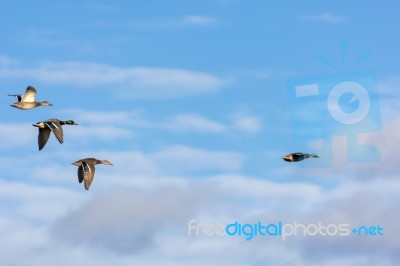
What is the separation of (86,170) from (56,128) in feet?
13.7

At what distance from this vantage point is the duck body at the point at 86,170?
88000 millimetres

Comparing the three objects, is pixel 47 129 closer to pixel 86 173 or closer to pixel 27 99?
pixel 27 99

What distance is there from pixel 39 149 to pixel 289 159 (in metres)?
20.1

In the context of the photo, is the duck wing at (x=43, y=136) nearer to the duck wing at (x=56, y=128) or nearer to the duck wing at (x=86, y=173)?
the duck wing at (x=56, y=128)

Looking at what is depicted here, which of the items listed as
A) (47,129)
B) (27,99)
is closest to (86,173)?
(47,129)

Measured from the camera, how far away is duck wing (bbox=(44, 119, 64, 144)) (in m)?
88.4

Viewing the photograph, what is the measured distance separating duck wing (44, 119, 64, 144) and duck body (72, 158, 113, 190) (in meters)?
2.91

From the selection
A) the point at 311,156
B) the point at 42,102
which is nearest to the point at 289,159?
the point at 311,156

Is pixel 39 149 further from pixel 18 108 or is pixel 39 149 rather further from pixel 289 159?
pixel 289 159

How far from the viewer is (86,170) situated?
89125mm

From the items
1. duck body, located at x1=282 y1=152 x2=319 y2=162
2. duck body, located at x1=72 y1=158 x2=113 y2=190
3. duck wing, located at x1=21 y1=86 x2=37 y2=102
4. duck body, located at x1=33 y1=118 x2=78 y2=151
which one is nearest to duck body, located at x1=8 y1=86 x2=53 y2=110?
→ duck wing, located at x1=21 y1=86 x2=37 y2=102

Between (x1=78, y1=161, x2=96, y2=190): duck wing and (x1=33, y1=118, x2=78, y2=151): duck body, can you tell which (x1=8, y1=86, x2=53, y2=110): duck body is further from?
(x1=78, y1=161, x2=96, y2=190): duck wing

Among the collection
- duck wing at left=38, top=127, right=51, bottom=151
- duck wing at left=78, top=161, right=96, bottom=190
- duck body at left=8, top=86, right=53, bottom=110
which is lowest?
duck wing at left=78, top=161, right=96, bottom=190

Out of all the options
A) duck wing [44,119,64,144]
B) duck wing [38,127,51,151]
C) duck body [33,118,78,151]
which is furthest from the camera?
duck wing [38,127,51,151]
